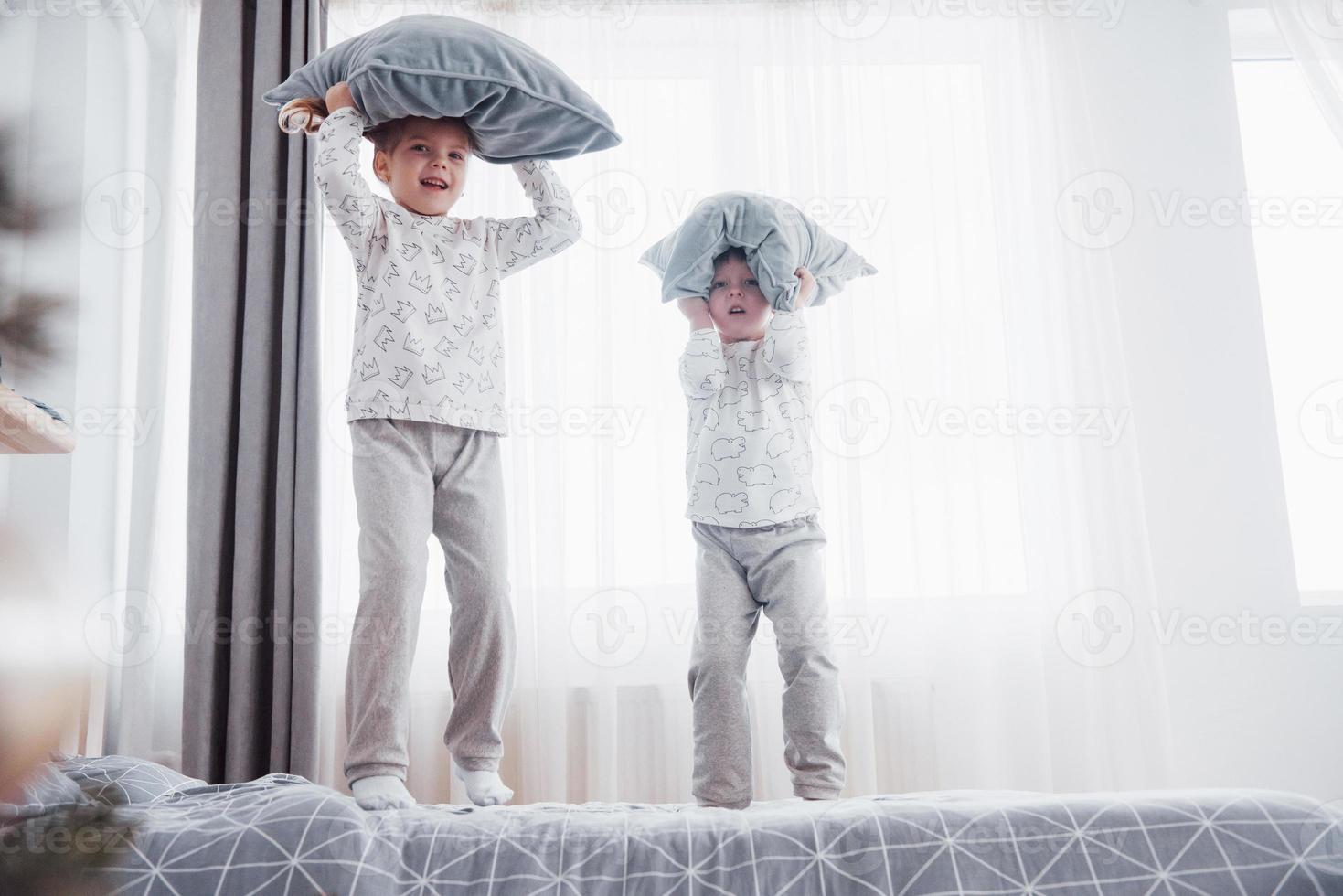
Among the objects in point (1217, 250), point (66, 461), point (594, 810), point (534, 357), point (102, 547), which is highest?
point (1217, 250)

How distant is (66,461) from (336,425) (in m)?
0.53

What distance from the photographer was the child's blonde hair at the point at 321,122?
1379mm

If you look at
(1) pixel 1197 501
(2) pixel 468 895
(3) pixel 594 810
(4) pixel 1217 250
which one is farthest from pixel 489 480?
(4) pixel 1217 250

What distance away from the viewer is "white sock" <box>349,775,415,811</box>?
1134 mm

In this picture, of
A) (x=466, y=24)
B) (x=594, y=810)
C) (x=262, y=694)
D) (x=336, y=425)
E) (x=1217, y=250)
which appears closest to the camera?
(x=594, y=810)

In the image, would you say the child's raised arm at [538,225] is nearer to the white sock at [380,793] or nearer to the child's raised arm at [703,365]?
the child's raised arm at [703,365]

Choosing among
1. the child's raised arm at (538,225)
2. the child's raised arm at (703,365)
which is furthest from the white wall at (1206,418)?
the child's raised arm at (538,225)

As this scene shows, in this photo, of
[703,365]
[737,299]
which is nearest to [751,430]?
[703,365]

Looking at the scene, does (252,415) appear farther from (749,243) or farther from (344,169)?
(749,243)

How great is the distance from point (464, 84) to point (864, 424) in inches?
45.6

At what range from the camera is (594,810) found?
117 centimetres

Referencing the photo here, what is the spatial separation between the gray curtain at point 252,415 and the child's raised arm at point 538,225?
690 millimetres

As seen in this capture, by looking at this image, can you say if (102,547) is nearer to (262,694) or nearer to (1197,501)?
(262,694)

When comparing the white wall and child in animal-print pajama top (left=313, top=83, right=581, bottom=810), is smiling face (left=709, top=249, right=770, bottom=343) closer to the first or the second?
child in animal-print pajama top (left=313, top=83, right=581, bottom=810)
